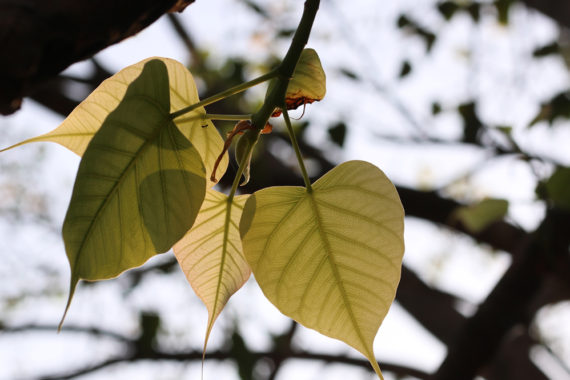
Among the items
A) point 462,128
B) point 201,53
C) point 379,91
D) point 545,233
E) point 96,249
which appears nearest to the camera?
point 96,249

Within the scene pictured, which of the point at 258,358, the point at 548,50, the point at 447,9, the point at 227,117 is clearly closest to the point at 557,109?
the point at 548,50

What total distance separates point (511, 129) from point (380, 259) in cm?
88

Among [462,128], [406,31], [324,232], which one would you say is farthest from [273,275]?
[406,31]

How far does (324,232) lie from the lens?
39 centimetres

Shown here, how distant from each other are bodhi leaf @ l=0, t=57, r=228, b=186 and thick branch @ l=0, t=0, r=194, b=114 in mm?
37

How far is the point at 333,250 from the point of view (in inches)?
15.1

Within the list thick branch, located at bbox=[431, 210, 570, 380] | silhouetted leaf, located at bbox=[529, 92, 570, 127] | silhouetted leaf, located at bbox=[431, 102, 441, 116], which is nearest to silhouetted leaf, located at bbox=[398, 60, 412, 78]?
silhouetted leaf, located at bbox=[431, 102, 441, 116]

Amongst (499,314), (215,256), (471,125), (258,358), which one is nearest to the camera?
(215,256)

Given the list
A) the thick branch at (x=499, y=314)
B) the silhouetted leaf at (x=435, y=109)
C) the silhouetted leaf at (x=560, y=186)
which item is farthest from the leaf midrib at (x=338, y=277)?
the silhouetted leaf at (x=435, y=109)

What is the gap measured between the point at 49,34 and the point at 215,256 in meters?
0.21

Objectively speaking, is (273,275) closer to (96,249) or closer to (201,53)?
(96,249)

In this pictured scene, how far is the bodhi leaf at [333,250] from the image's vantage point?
0.37 metres

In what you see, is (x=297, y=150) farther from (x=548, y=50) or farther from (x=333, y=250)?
(x=548, y=50)

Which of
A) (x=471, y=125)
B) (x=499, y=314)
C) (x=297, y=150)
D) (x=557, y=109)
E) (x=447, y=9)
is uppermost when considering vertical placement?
(x=297, y=150)
